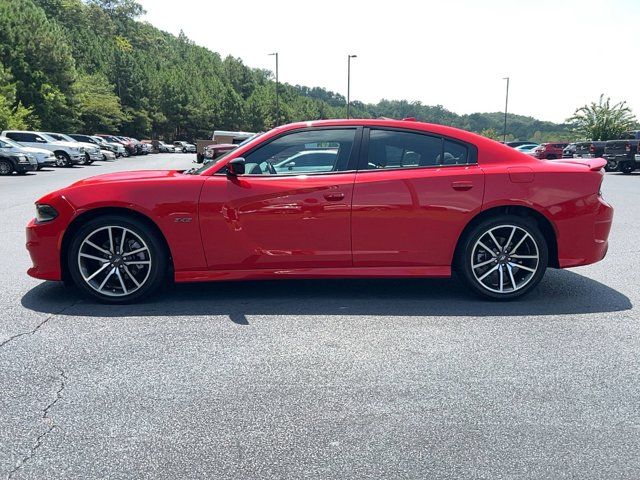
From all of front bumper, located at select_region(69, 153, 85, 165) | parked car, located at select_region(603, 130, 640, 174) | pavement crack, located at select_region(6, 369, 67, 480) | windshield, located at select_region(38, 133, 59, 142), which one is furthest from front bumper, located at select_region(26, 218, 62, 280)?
windshield, located at select_region(38, 133, 59, 142)

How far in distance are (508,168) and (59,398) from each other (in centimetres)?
387

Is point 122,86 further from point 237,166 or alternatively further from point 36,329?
point 36,329

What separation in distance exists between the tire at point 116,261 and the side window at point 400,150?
1949 millimetres

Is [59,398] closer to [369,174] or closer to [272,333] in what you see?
[272,333]

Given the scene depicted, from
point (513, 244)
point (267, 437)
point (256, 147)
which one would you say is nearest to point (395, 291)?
point (513, 244)

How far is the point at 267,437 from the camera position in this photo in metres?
2.84

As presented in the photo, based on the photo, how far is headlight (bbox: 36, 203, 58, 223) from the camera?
502 cm

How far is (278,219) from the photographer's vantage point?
4965 millimetres

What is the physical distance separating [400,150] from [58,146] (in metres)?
28.8

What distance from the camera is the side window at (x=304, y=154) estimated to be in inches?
204

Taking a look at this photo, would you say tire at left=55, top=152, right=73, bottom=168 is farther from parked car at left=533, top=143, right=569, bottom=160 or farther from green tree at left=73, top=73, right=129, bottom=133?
green tree at left=73, top=73, right=129, bottom=133

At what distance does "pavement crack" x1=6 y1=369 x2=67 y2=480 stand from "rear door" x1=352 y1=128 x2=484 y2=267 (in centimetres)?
251

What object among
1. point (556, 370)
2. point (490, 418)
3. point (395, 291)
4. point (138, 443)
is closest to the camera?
point (138, 443)

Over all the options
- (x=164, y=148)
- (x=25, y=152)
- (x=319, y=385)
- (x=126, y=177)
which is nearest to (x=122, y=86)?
(x=164, y=148)
